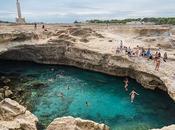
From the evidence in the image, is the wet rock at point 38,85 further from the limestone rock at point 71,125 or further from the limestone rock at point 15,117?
the limestone rock at point 71,125

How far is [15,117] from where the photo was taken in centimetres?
2694

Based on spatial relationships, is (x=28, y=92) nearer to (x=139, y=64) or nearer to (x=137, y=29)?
(x=139, y=64)

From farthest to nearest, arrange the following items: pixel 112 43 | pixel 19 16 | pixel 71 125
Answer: pixel 19 16
pixel 112 43
pixel 71 125

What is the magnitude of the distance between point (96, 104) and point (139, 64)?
900 cm

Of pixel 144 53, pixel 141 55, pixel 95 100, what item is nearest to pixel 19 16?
pixel 141 55

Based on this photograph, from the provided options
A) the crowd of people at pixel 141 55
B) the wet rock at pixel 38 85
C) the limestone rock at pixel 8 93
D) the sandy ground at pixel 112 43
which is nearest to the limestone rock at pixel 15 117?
the limestone rock at pixel 8 93

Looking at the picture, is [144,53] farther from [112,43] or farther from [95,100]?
[95,100]

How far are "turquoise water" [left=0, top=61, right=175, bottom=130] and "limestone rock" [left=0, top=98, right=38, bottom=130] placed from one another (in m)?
2.47

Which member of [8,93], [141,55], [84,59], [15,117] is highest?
[141,55]

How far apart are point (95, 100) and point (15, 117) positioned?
12.0 metres

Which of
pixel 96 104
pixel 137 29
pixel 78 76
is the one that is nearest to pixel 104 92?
pixel 96 104

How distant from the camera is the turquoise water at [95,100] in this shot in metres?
30.8

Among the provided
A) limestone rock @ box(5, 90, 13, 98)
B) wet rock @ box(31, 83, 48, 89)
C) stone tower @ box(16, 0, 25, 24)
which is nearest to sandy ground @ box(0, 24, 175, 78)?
wet rock @ box(31, 83, 48, 89)

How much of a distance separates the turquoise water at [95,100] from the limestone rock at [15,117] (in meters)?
2.47
